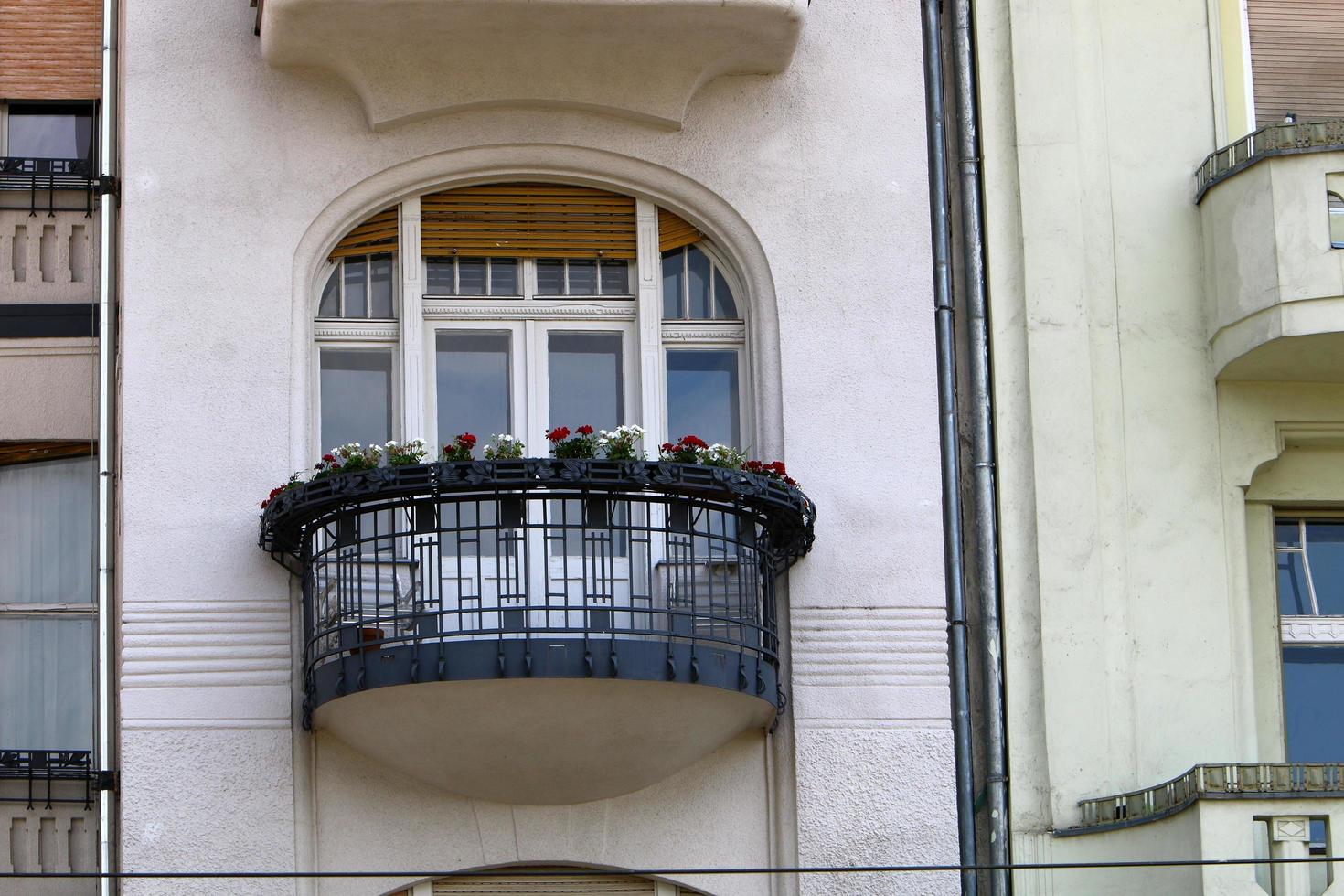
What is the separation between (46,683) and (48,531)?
0.95 m

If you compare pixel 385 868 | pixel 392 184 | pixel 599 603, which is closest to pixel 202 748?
pixel 385 868

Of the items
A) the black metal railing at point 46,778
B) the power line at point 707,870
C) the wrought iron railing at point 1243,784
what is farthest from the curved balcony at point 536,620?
the wrought iron railing at point 1243,784

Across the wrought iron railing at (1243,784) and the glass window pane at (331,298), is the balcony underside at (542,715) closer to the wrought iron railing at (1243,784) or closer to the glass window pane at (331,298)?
the wrought iron railing at (1243,784)

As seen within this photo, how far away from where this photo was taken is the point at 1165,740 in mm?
15188

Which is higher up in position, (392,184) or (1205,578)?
(392,184)

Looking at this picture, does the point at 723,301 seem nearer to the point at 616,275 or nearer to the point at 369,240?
the point at 616,275

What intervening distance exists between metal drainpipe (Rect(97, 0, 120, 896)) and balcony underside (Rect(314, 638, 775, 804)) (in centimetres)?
131

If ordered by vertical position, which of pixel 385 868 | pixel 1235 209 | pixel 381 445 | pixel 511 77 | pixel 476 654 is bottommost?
pixel 385 868

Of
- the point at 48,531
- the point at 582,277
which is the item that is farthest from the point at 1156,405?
the point at 48,531

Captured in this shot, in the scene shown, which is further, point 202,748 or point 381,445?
point 381,445

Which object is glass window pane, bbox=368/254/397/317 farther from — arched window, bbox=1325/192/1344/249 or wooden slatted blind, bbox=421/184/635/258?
arched window, bbox=1325/192/1344/249

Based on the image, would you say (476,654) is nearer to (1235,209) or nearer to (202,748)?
(202,748)

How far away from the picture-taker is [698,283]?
1617 cm

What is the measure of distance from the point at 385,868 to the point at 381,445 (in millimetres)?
2588
